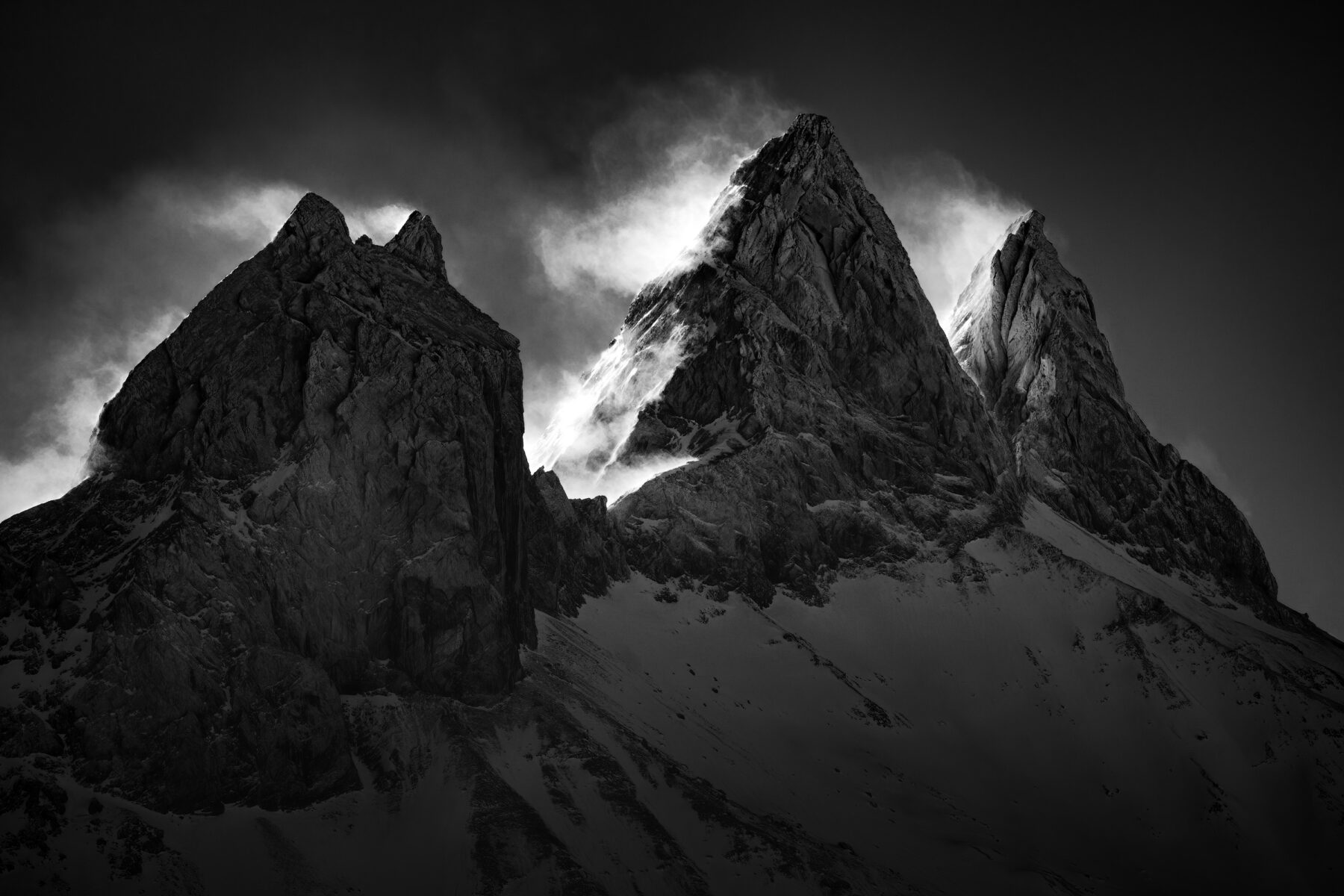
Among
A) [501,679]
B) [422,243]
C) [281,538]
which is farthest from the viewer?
[422,243]

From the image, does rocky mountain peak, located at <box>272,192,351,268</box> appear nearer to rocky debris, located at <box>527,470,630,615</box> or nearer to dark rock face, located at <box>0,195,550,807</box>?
dark rock face, located at <box>0,195,550,807</box>

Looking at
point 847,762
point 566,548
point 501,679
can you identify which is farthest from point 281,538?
point 847,762

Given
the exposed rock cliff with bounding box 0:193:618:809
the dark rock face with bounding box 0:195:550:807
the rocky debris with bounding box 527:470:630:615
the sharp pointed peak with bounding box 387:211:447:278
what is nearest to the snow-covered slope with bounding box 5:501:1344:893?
the rocky debris with bounding box 527:470:630:615

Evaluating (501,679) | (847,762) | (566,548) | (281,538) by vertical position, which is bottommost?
(501,679)

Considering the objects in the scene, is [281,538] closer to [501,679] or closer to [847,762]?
[501,679]

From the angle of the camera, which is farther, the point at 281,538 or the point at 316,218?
the point at 316,218

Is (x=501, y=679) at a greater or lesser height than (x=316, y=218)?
lesser
